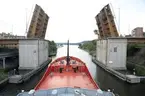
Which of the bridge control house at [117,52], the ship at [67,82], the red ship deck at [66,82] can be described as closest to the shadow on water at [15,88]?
the ship at [67,82]

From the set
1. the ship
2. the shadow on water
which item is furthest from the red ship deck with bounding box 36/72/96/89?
the shadow on water

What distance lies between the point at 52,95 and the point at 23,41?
26.1 metres

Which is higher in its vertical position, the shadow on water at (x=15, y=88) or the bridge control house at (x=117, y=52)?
the bridge control house at (x=117, y=52)

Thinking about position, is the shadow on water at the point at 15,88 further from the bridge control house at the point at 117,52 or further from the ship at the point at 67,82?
the bridge control house at the point at 117,52

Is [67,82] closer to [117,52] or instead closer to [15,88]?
[15,88]

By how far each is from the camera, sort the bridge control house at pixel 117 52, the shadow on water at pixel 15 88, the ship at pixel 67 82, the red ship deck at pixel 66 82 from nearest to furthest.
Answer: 1. the ship at pixel 67 82
2. the red ship deck at pixel 66 82
3. the shadow on water at pixel 15 88
4. the bridge control house at pixel 117 52

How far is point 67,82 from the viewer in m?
7.91

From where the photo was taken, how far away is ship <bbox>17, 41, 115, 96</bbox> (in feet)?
14.6

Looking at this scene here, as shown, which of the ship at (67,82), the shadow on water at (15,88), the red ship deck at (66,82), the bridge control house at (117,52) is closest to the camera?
the ship at (67,82)

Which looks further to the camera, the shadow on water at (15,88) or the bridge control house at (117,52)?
the bridge control house at (117,52)

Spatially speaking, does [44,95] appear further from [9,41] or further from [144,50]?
[144,50]

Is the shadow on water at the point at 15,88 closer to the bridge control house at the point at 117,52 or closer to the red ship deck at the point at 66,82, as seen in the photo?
the red ship deck at the point at 66,82

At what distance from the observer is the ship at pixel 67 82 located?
446 cm

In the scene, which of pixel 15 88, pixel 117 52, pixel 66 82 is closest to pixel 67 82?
pixel 66 82
